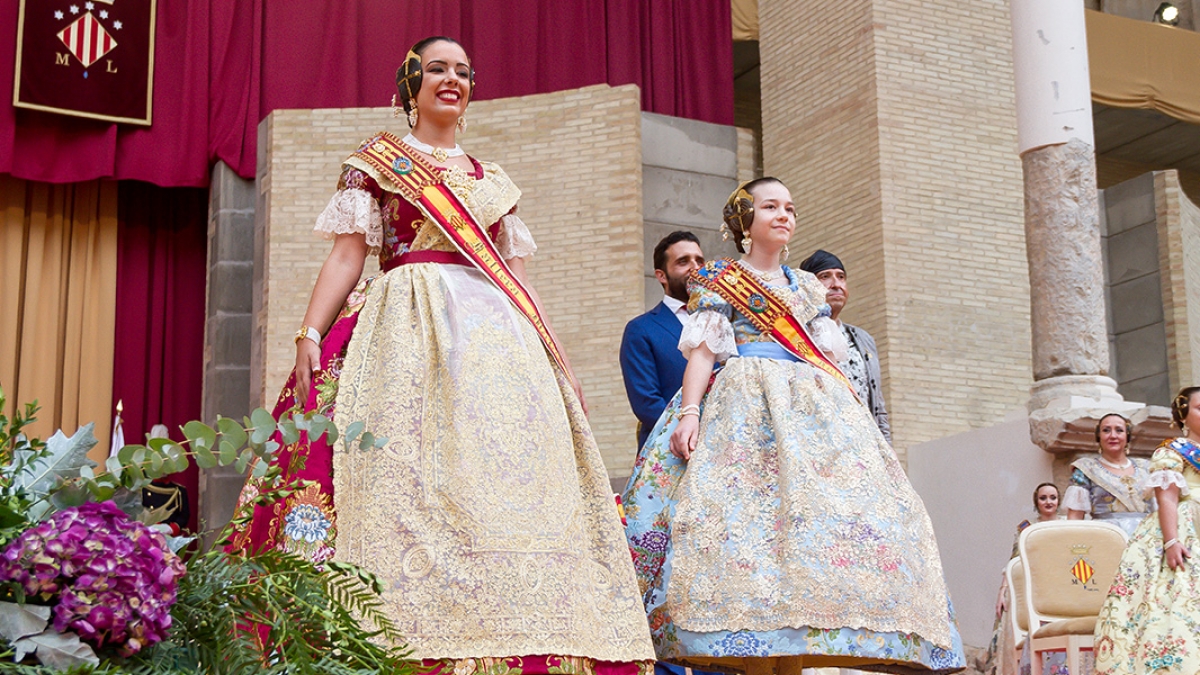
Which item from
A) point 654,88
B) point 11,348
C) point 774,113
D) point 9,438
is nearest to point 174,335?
point 11,348

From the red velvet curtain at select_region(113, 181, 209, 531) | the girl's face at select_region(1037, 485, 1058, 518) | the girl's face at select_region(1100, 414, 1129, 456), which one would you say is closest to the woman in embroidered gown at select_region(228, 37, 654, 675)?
the girl's face at select_region(1100, 414, 1129, 456)

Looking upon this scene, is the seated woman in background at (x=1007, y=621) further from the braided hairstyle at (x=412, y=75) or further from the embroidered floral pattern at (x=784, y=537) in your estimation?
the braided hairstyle at (x=412, y=75)

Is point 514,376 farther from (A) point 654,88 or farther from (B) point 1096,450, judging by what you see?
(A) point 654,88

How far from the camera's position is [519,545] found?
300 cm

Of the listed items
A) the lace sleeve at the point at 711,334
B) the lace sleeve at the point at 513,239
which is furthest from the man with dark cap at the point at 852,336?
the lace sleeve at the point at 513,239

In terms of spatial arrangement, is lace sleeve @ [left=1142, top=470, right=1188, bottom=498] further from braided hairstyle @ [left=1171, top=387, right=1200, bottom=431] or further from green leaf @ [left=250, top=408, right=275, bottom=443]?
green leaf @ [left=250, top=408, right=275, bottom=443]

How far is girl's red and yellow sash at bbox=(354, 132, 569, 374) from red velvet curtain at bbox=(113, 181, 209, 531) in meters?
8.27

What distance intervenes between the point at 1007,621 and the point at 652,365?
242 centimetres

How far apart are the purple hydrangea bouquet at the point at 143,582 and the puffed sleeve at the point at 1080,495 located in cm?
605

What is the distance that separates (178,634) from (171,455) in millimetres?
158

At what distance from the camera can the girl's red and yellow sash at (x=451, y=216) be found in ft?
11.3

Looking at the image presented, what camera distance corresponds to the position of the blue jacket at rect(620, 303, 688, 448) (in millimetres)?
4758

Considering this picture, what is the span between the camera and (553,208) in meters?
10.7

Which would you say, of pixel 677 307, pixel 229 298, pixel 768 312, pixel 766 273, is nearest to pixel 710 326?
pixel 768 312
